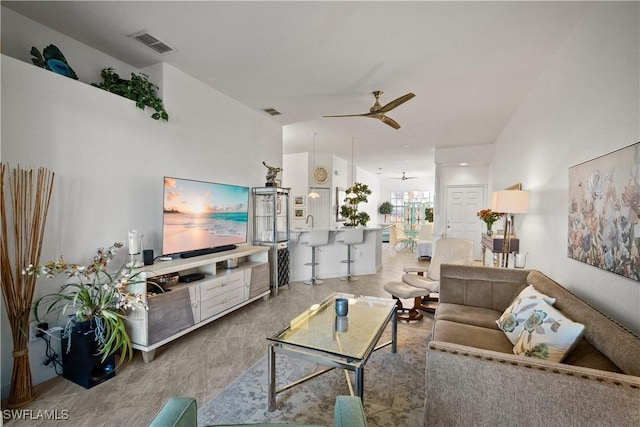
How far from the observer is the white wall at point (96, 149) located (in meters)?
2.04

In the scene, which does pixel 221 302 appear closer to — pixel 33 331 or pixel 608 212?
pixel 33 331

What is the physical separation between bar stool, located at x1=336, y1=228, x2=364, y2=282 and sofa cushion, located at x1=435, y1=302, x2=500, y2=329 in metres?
2.74

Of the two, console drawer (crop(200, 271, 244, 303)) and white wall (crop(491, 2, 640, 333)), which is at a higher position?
white wall (crop(491, 2, 640, 333))

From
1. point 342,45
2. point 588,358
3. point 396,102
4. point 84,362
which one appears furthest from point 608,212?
point 84,362

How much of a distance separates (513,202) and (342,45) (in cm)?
238

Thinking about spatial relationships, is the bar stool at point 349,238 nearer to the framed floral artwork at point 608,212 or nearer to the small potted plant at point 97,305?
the framed floral artwork at point 608,212

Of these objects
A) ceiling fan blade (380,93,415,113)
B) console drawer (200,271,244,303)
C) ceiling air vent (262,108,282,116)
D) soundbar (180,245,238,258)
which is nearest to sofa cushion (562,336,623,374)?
ceiling fan blade (380,93,415,113)

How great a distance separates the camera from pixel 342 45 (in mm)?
2568

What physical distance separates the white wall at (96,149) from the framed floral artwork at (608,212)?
364cm

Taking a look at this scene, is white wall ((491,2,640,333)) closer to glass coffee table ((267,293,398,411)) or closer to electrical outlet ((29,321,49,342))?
glass coffee table ((267,293,398,411))

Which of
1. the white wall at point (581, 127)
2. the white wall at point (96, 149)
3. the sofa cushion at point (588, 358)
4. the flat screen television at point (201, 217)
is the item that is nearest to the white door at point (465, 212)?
the white wall at point (581, 127)

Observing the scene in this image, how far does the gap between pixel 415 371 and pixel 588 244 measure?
154 centimetres

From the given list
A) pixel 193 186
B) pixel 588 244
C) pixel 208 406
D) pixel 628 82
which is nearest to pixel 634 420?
pixel 588 244

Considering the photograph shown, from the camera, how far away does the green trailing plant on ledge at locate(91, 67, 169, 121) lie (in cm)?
269
